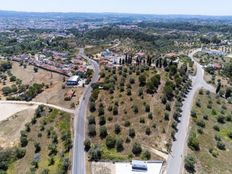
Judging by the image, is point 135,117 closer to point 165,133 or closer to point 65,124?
point 165,133

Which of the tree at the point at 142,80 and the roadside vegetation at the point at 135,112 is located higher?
the tree at the point at 142,80

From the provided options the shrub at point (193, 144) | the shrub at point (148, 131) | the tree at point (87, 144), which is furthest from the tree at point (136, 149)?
the shrub at point (193, 144)

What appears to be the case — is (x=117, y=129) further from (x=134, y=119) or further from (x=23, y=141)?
(x=23, y=141)

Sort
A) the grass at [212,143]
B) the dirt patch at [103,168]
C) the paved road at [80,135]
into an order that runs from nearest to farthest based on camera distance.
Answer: the dirt patch at [103,168] < the paved road at [80,135] < the grass at [212,143]

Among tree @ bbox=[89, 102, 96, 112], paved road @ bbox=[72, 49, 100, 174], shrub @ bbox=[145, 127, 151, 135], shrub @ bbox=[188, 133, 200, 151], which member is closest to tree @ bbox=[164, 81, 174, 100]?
shrub @ bbox=[145, 127, 151, 135]

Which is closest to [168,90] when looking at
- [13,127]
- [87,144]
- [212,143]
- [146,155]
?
Result: [212,143]

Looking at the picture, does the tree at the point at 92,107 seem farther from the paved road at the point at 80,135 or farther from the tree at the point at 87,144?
the tree at the point at 87,144
